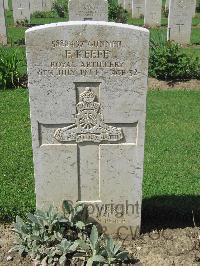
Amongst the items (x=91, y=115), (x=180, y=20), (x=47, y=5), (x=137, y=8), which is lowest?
(x=91, y=115)

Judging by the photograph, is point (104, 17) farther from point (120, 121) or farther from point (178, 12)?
point (120, 121)

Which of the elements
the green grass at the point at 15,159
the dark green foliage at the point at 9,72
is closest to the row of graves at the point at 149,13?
the dark green foliage at the point at 9,72

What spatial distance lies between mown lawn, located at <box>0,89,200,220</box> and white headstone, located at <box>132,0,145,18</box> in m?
13.2

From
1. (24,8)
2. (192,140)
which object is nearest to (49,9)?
(24,8)

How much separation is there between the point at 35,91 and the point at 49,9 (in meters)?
22.1

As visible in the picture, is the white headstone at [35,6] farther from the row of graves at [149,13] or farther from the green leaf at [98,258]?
the green leaf at [98,258]

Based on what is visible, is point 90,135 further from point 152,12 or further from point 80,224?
point 152,12

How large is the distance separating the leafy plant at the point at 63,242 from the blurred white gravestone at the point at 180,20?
11467mm

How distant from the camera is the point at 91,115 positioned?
3.75m

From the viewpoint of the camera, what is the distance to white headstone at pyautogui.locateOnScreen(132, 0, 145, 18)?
2119cm

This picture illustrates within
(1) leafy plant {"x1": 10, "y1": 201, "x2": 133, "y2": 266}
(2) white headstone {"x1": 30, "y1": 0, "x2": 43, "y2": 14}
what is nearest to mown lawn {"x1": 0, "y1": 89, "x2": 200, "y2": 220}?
(1) leafy plant {"x1": 10, "y1": 201, "x2": 133, "y2": 266}

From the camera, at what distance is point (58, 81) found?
3.63 metres

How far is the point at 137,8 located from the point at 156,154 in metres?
A: 16.5

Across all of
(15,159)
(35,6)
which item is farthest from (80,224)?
(35,6)
